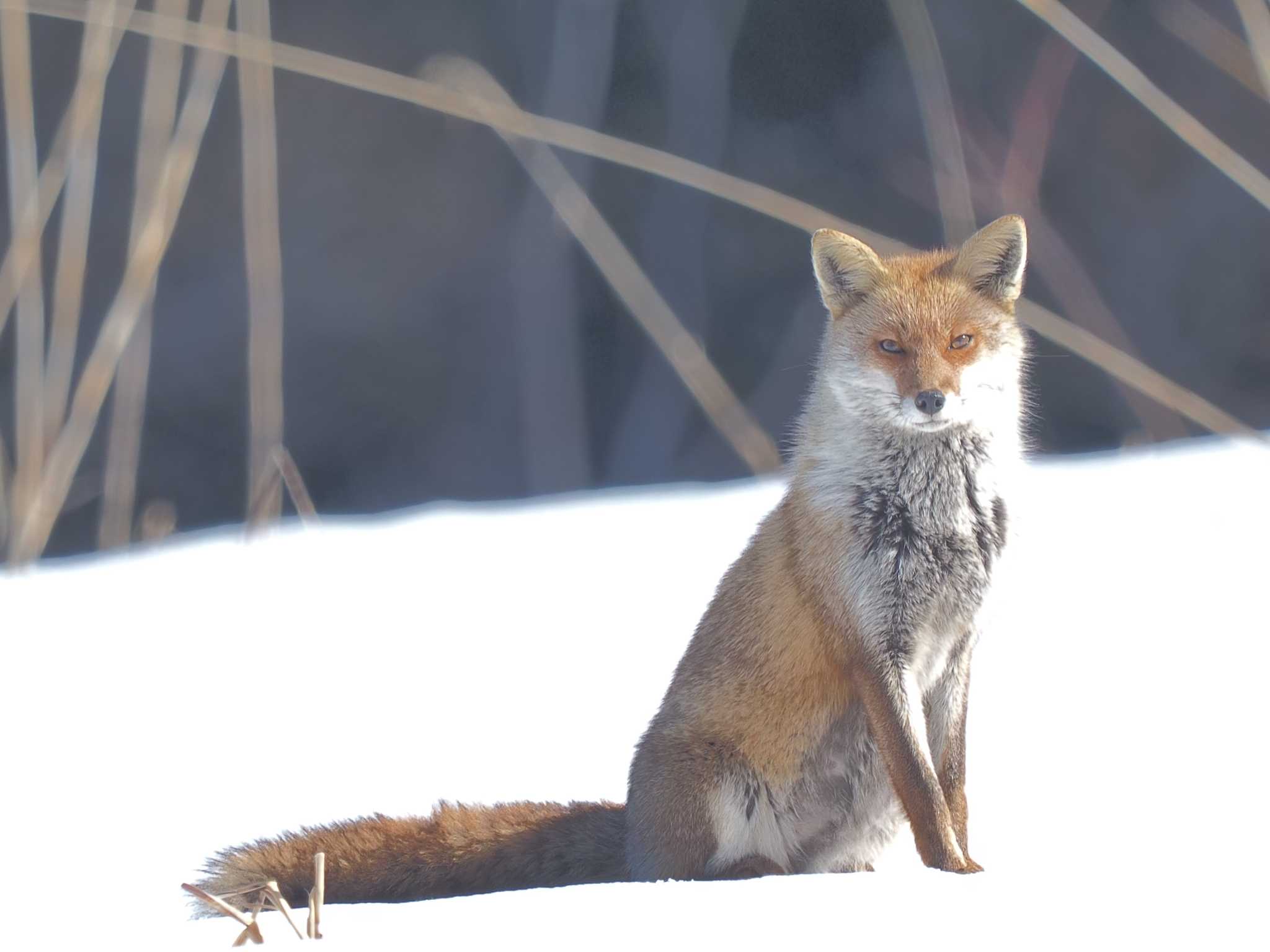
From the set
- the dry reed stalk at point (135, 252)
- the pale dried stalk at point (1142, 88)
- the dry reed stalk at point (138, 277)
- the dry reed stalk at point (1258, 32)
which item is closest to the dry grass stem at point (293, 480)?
the dry reed stalk at point (135, 252)

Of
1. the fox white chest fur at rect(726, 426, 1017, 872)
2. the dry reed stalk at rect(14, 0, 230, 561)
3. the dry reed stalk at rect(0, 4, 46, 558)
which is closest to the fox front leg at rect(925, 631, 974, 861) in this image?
the fox white chest fur at rect(726, 426, 1017, 872)

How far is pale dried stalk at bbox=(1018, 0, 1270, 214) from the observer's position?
2.85 m

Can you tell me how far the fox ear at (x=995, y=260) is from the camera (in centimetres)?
306

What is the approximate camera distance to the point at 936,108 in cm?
325

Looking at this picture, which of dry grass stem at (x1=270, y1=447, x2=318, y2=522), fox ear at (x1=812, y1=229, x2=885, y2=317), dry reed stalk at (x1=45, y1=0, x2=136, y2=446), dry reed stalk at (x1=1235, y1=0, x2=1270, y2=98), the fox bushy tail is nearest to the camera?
the fox bushy tail

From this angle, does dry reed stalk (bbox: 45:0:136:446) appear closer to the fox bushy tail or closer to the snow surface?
the snow surface

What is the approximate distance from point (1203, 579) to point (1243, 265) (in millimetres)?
4821

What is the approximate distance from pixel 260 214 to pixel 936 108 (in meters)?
1.55

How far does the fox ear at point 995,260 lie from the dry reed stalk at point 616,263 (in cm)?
62

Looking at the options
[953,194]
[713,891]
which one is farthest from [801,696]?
[953,194]

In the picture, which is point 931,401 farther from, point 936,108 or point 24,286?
point 24,286

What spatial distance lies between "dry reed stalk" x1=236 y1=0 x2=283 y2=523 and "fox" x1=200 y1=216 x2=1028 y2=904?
1.40 m

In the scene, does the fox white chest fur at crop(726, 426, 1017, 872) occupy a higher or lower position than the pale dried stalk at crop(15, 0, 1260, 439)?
A: lower

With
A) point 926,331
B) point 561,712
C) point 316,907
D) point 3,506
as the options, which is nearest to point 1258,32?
point 926,331
